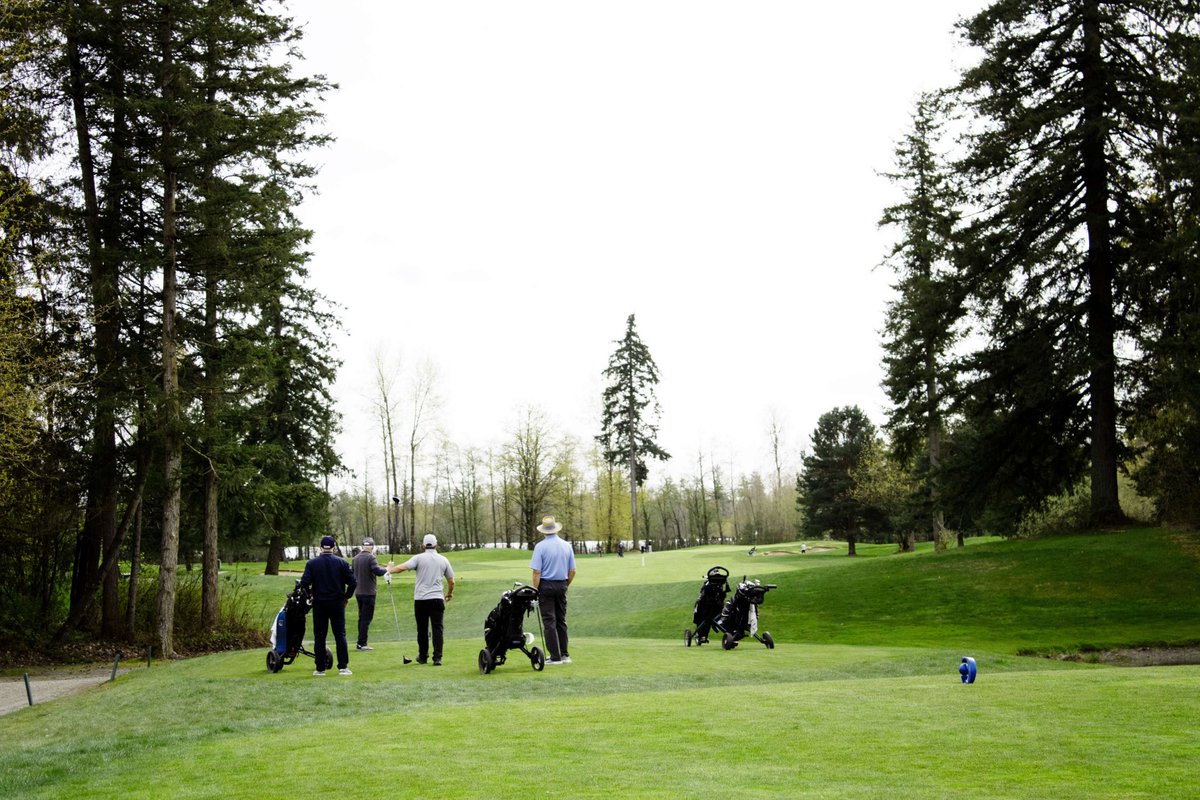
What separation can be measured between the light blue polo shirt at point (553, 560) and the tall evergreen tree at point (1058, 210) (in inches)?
651

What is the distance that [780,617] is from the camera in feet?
78.2

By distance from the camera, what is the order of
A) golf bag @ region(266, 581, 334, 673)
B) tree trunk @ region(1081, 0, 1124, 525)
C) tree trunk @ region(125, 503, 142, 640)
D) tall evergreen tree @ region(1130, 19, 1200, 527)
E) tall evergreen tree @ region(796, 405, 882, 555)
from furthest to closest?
1. tall evergreen tree @ region(796, 405, 882, 555)
2. tree trunk @ region(1081, 0, 1124, 525)
3. tree trunk @ region(125, 503, 142, 640)
4. tall evergreen tree @ region(1130, 19, 1200, 527)
5. golf bag @ region(266, 581, 334, 673)

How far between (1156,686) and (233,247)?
18.9m

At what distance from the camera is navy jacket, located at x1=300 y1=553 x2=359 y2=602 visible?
13.1 metres

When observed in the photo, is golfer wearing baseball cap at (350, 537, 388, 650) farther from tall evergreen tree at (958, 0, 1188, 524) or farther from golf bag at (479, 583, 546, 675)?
tall evergreen tree at (958, 0, 1188, 524)

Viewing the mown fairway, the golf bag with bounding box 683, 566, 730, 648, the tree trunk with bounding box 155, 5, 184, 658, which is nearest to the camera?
the mown fairway

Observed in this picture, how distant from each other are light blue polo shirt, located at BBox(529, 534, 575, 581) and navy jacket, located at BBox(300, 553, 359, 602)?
2.74 meters

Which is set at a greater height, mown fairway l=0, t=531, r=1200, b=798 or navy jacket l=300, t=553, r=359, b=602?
navy jacket l=300, t=553, r=359, b=602

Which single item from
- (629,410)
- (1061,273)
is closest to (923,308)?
(1061,273)

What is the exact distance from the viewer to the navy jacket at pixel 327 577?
13133 millimetres

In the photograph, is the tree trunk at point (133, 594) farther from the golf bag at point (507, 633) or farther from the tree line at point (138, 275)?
the golf bag at point (507, 633)

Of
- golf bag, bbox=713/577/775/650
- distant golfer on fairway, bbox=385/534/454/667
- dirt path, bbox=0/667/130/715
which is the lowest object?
dirt path, bbox=0/667/130/715

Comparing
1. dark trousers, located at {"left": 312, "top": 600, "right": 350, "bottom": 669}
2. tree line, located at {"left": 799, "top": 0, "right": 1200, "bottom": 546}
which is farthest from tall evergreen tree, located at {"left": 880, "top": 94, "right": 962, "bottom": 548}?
dark trousers, located at {"left": 312, "top": 600, "right": 350, "bottom": 669}

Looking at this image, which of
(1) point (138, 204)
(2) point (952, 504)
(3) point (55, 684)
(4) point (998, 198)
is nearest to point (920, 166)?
(4) point (998, 198)
